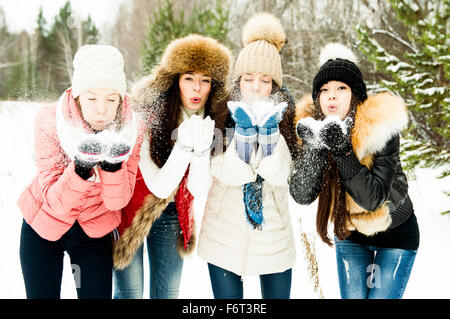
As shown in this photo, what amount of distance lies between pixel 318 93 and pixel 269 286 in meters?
1.18

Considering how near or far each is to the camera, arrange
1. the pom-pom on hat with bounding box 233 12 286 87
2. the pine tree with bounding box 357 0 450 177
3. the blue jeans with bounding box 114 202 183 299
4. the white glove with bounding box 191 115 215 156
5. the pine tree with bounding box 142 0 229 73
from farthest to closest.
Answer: the pine tree with bounding box 142 0 229 73 < the pine tree with bounding box 357 0 450 177 < the blue jeans with bounding box 114 202 183 299 < the pom-pom on hat with bounding box 233 12 286 87 < the white glove with bounding box 191 115 215 156

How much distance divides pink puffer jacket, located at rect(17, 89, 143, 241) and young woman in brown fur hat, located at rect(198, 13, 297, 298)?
54 centimetres

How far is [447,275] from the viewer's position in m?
3.77

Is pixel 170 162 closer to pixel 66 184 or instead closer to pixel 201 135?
pixel 201 135

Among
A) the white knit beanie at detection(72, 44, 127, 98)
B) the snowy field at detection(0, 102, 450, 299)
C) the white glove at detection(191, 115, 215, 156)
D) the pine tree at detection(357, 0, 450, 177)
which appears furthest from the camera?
the pine tree at detection(357, 0, 450, 177)

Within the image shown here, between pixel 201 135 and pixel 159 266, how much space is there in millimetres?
971

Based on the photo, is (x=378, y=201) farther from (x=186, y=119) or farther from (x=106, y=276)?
(x=106, y=276)

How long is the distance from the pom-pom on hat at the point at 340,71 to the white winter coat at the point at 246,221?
1.34ft

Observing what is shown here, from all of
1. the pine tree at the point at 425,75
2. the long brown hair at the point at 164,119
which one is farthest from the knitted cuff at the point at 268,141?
the pine tree at the point at 425,75

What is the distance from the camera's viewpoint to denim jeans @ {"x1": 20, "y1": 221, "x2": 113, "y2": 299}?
A: 77.2 inches

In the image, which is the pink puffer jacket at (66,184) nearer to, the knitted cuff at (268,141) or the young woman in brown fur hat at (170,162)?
the young woman in brown fur hat at (170,162)

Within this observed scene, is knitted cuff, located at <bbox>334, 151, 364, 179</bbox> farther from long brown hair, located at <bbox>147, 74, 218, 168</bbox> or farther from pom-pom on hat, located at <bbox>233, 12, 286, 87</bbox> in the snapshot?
long brown hair, located at <bbox>147, 74, 218, 168</bbox>

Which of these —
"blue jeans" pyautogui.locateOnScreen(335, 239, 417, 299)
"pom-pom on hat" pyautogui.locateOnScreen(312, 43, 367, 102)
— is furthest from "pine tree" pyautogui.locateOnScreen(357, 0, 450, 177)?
"blue jeans" pyautogui.locateOnScreen(335, 239, 417, 299)

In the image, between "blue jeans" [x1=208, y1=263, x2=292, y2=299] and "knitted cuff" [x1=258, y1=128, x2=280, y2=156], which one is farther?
"blue jeans" [x1=208, y1=263, x2=292, y2=299]
